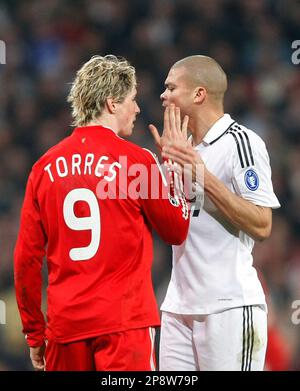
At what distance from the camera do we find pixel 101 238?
2.79m

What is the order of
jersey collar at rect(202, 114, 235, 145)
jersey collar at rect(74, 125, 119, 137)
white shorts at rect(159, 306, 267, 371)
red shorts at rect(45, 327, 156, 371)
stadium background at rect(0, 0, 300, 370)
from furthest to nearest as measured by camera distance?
stadium background at rect(0, 0, 300, 370), jersey collar at rect(202, 114, 235, 145), white shorts at rect(159, 306, 267, 371), jersey collar at rect(74, 125, 119, 137), red shorts at rect(45, 327, 156, 371)

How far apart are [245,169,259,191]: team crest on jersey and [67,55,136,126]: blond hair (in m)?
0.56

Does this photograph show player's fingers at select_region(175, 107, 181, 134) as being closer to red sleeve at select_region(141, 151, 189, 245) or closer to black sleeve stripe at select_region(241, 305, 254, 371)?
red sleeve at select_region(141, 151, 189, 245)

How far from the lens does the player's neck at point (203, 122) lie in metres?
3.27

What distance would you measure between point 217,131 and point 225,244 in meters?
0.48

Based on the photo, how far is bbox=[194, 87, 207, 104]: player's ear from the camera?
3.27m

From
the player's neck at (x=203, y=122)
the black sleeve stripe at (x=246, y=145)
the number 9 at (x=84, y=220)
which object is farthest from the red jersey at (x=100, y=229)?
the player's neck at (x=203, y=122)

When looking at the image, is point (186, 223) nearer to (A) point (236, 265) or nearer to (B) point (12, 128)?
(A) point (236, 265)

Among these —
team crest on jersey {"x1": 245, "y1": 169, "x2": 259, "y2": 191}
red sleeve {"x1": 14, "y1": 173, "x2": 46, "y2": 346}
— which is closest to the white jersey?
team crest on jersey {"x1": 245, "y1": 169, "x2": 259, "y2": 191}

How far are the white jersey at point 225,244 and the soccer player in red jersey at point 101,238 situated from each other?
21 centimetres

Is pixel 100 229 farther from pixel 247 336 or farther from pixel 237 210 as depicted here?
pixel 247 336

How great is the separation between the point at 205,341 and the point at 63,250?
683mm

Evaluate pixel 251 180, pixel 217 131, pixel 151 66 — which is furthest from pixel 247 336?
pixel 151 66

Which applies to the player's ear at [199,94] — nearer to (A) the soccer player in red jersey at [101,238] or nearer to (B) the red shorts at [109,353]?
(A) the soccer player in red jersey at [101,238]
